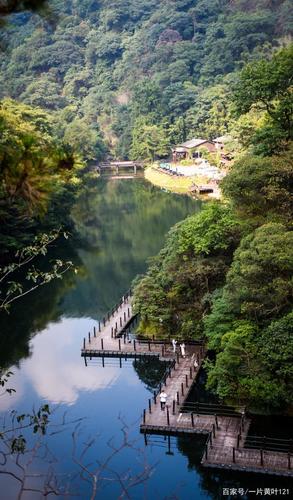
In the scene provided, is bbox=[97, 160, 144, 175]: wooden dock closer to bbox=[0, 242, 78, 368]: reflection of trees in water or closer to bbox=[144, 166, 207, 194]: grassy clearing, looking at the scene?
bbox=[144, 166, 207, 194]: grassy clearing

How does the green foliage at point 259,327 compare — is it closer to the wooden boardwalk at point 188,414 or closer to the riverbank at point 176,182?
the wooden boardwalk at point 188,414

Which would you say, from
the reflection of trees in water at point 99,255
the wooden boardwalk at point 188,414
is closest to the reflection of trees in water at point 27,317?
the reflection of trees in water at point 99,255

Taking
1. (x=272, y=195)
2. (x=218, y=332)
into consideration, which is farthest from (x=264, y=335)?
(x=272, y=195)

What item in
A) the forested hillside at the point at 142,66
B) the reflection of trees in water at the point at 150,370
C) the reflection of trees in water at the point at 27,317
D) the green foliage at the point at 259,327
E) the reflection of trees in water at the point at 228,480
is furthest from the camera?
the forested hillside at the point at 142,66

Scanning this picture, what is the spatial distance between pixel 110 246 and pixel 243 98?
18.5 m

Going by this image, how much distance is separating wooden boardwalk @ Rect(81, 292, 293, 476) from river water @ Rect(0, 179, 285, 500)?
332mm

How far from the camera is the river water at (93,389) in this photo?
606 inches

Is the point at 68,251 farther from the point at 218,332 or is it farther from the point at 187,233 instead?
the point at 218,332

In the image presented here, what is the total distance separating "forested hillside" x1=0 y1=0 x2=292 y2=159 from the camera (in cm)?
7981

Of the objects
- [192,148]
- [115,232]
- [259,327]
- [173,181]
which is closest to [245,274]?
[259,327]

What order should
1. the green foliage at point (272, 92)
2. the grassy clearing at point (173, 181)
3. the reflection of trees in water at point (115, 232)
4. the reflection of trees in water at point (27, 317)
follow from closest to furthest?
1. the green foliage at point (272, 92)
2. the reflection of trees in water at point (27, 317)
3. the reflection of trees in water at point (115, 232)
4. the grassy clearing at point (173, 181)

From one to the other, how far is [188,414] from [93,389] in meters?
4.71

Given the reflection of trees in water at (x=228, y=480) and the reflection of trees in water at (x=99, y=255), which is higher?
the reflection of trees in water at (x=228, y=480)

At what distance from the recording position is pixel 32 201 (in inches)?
206
